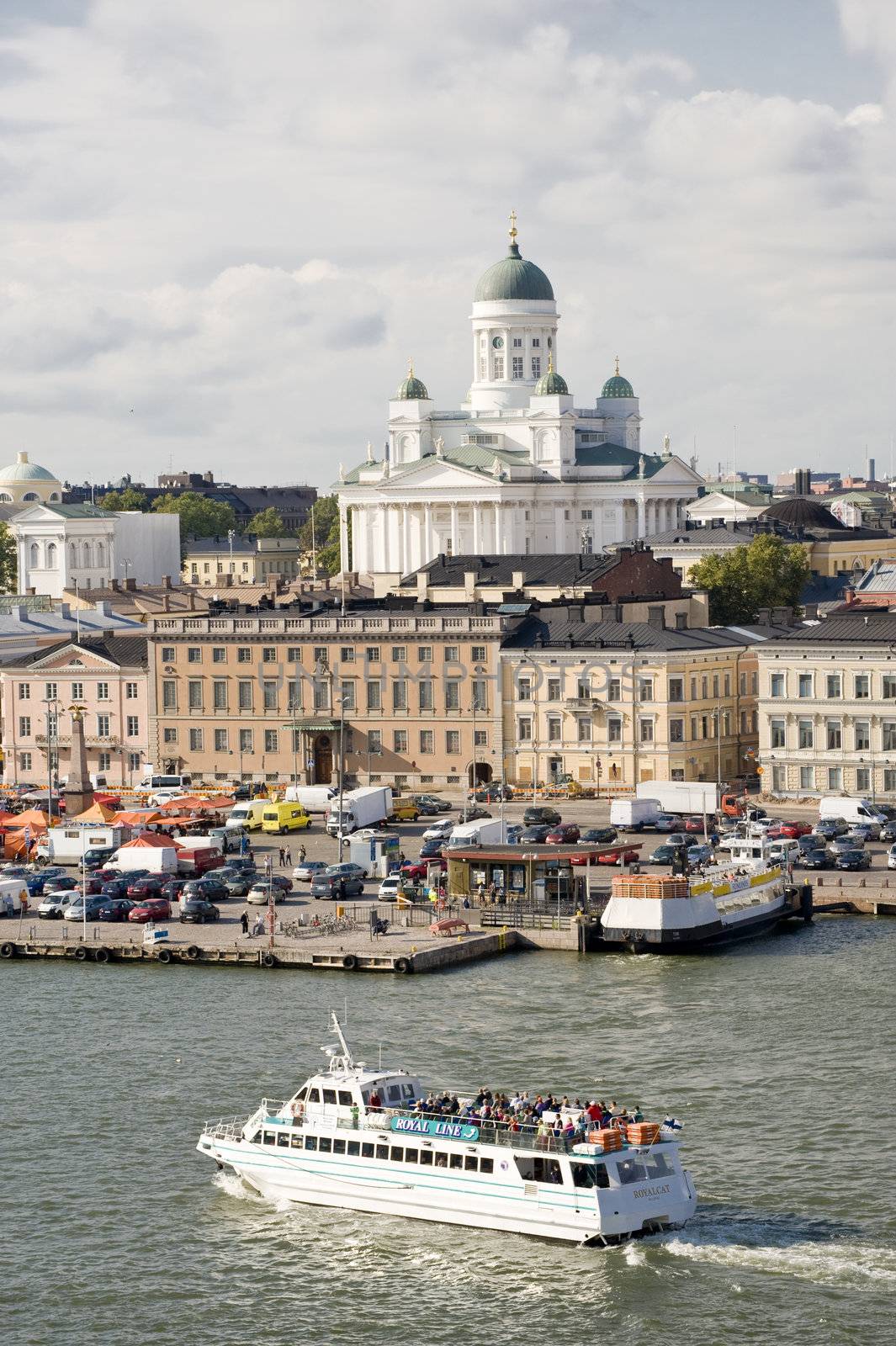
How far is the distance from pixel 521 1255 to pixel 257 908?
29.8 meters

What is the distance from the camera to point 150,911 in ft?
226

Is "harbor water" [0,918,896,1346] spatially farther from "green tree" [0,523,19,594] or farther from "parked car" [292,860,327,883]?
"green tree" [0,523,19,594]

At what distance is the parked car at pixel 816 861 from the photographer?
7369cm

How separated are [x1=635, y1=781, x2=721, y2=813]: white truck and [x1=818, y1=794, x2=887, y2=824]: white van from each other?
12.5 feet

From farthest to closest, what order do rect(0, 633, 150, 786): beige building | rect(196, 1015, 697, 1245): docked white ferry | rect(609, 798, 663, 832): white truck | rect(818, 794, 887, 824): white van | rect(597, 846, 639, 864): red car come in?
rect(0, 633, 150, 786): beige building < rect(609, 798, 663, 832): white truck < rect(818, 794, 887, 824): white van < rect(597, 846, 639, 864): red car < rect(196, 1015, 697, 1245): docked white ferry

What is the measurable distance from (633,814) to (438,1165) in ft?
132

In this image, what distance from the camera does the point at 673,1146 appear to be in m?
41.8

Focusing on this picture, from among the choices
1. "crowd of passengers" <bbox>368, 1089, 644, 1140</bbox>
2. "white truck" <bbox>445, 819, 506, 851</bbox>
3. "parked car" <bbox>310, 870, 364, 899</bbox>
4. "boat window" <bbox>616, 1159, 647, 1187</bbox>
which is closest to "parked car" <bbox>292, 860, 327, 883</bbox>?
"parked car" <bbox>310, 870, 364, 899</bbox>

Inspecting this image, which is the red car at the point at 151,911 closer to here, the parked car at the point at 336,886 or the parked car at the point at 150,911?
the parked car at the point at 150,911

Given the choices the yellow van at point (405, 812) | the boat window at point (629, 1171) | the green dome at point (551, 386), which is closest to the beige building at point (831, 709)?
the yellow van at point (405, 812)

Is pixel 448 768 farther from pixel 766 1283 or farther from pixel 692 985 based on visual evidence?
pixel 766 1283

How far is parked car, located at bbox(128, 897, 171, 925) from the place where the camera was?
68.9 m

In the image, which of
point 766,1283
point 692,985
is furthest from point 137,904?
point 766,1283

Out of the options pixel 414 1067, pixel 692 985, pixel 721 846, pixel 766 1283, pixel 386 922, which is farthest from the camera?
pixel 721 846
